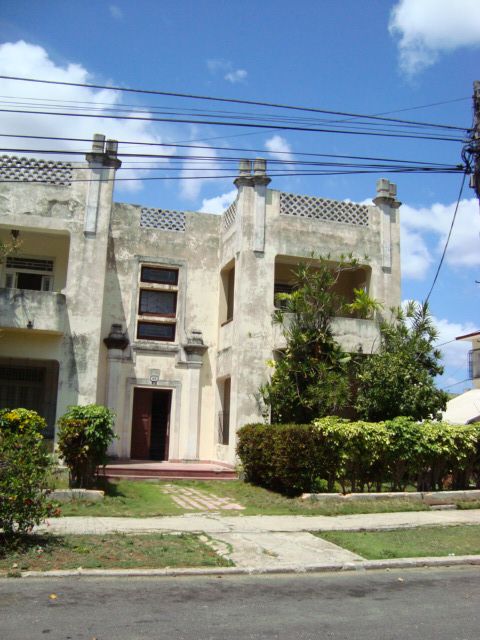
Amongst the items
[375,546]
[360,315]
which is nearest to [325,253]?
[360,315]

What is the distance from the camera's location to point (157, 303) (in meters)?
20.5

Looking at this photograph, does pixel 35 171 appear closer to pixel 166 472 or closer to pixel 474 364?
pixel 166 472

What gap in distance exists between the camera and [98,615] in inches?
219

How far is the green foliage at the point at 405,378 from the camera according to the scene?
1641cm

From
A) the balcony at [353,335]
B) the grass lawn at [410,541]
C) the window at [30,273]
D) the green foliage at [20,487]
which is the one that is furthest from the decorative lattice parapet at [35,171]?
the grass lawn at [410,541]

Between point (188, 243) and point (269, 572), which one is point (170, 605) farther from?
point (188, 243)

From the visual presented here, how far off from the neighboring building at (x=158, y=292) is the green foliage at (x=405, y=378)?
1.61 m

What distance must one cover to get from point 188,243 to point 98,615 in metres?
16.0

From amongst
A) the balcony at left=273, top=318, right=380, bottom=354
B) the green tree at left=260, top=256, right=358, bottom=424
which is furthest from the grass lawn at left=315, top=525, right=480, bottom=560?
the balcony at left=273, top=318, right=380, bottom=354

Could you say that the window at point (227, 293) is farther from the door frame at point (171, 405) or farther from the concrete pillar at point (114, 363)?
the concrete pillar at point (114, 363)

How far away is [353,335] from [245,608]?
13.2 metres

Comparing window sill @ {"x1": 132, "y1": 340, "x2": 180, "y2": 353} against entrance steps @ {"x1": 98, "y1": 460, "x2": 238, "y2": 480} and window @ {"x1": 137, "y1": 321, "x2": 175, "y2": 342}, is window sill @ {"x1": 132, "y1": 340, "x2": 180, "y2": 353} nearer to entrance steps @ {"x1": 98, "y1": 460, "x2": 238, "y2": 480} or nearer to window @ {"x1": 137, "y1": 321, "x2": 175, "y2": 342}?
window @ {"x1": 137, "y1": 321, "x2": 175, "y2": 342}

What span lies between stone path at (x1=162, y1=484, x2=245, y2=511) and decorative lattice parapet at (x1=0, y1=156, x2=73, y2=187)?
9088mm

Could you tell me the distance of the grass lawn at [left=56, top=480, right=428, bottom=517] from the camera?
1158 cm
